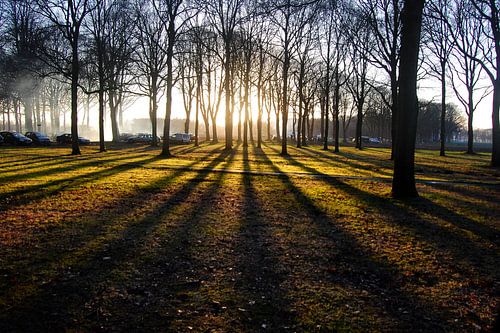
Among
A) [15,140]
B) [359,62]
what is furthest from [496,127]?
[15,140]

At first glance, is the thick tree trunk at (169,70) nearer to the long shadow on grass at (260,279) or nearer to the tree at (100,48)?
the tree at (100,48)

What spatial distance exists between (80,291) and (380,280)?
328 cm

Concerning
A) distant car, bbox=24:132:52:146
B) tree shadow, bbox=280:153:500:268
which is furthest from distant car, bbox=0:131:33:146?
tree shadow, bbox=280:153:500:268

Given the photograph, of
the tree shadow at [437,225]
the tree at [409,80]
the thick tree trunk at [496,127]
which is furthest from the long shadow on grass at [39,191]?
the thick tree trunk at [496,127]

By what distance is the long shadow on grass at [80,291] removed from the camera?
3.13 m

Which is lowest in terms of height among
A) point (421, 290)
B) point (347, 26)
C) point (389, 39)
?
point (421, 290)

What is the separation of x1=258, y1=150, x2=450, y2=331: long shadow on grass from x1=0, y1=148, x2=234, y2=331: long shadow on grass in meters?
2.25

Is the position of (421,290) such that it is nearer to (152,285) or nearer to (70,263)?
(152,285)

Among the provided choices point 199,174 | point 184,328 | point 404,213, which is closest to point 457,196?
point 404,213

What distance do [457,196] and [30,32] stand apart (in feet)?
74.4

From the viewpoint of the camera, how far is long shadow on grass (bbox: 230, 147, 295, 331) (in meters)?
3.28

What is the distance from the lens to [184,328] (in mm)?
3100

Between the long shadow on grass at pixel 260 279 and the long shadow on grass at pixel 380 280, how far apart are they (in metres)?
0.78

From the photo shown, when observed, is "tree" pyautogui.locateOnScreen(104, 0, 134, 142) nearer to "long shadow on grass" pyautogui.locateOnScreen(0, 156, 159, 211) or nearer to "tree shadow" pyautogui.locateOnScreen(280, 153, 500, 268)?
"long shadow on grass" pyautogui.locateOnScreen(0, 156, 159, 211)
